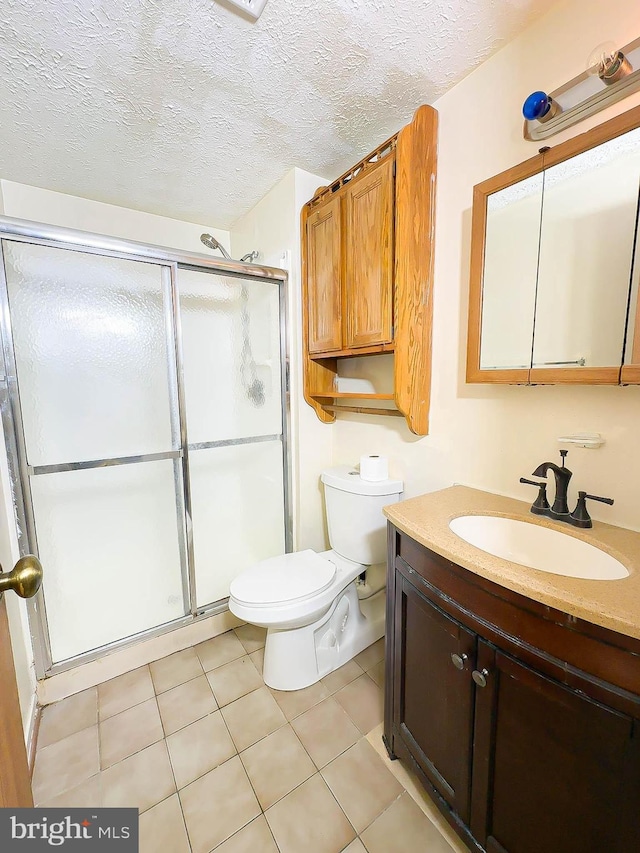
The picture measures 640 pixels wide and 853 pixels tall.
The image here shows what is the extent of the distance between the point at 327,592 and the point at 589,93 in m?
1.79

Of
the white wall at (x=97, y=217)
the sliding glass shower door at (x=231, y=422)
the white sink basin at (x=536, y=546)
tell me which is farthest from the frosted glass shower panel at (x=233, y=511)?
the white wall at (x=97, y=217)

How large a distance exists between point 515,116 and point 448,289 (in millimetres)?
521

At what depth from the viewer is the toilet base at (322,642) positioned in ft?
4.85

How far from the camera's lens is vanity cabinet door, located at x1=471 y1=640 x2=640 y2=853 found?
23.5 inches

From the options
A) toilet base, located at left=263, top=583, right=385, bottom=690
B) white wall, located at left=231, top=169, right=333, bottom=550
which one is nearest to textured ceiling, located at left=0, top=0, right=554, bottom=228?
white wall, located at left=231, top=169, right=333, bottom=550

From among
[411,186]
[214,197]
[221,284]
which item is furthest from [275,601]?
[214,197]

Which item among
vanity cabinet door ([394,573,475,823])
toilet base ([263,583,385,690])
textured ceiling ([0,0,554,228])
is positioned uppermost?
textured ceiling ([0,0,554,228])

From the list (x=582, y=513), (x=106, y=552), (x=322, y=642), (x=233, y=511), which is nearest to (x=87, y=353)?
(x=106, y=552)

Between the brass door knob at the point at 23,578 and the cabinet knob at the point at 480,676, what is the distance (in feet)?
2.99

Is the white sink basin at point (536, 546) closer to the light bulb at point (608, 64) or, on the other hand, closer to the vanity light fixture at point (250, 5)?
the light bulb at point (608, 64)

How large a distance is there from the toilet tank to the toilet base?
198 millimetres

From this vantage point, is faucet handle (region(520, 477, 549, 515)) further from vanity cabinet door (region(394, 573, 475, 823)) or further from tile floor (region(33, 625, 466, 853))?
tile floor (region(33, 625, 466, 853))

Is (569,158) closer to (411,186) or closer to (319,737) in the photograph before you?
(411,186)

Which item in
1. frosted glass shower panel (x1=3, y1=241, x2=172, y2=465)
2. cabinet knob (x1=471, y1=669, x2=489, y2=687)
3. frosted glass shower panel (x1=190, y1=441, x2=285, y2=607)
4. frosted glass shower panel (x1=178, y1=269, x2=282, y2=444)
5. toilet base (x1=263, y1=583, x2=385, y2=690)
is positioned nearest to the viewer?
cabinet knob (x1=471, y1=669, x2=489, y2=687)
